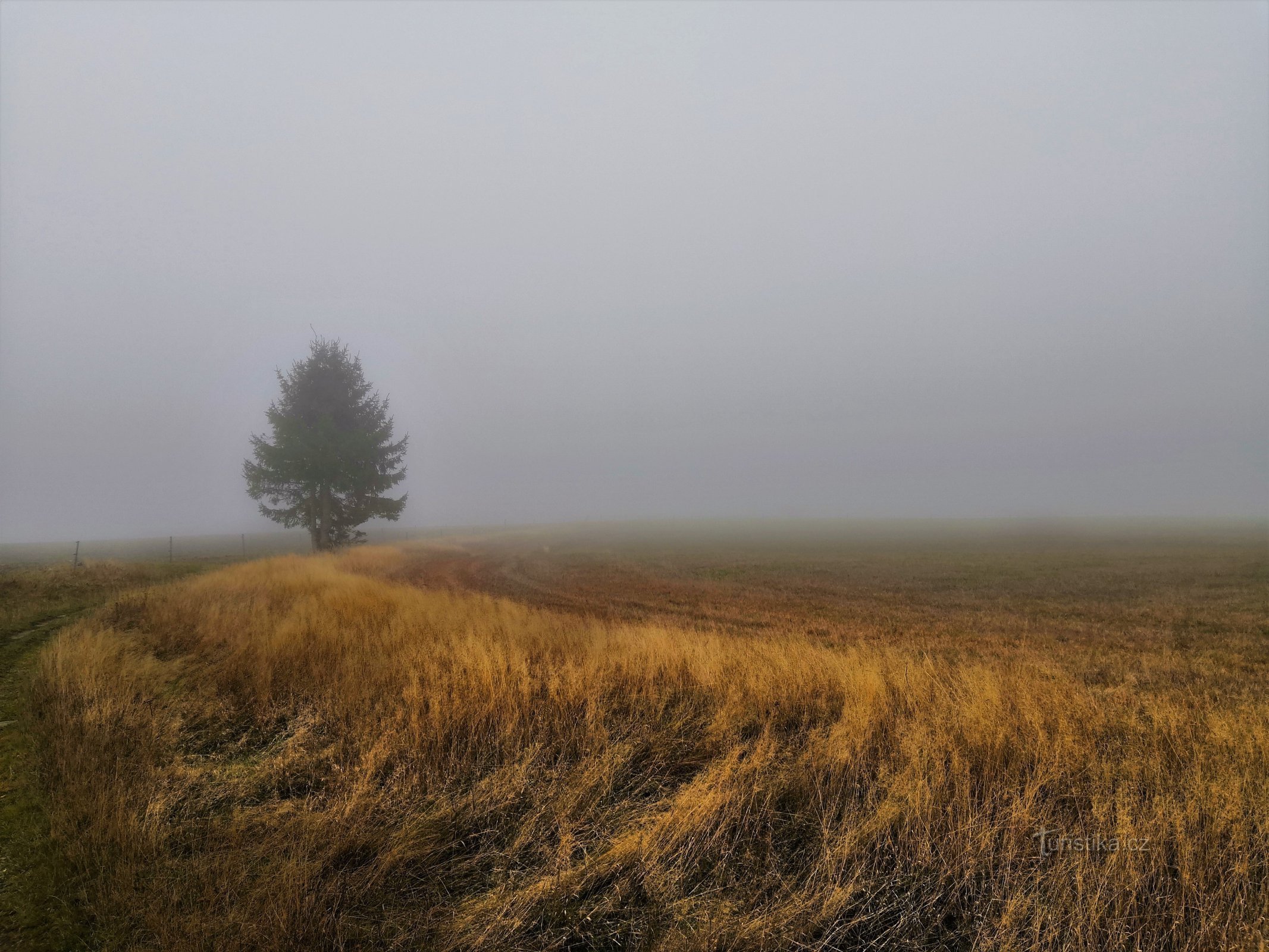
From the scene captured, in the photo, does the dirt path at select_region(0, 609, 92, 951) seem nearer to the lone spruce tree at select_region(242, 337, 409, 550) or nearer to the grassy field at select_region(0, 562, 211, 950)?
the grassy field at select_region(0, 562, 211, 950)

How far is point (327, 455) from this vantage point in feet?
94.7

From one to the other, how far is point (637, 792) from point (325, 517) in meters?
32.3

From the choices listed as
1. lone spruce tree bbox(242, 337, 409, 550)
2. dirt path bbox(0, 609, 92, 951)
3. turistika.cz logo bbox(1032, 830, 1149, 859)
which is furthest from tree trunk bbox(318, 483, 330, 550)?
turistika.cz logo bbox(1032, 830, 1149, 859)

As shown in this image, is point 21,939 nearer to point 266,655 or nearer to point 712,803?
point 712,803

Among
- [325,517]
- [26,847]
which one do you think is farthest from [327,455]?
[26,847]

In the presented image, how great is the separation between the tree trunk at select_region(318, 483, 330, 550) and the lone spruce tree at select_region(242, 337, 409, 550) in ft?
0.13

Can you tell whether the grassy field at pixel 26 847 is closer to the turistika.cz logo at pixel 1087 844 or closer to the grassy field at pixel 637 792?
the grassy field at pixel 637 792

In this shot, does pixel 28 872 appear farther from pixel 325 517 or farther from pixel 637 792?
pixel 325 517

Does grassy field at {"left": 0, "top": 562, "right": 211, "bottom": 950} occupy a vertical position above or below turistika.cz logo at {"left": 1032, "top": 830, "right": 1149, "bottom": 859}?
above

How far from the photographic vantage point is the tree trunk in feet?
99.3

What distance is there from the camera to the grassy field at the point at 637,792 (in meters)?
3.04

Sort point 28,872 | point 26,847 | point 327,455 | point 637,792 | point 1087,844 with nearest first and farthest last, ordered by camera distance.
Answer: point 28,872
point 1087,844
point 26,847
point 637,792
point 327,455

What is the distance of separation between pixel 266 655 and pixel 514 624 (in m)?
4.25

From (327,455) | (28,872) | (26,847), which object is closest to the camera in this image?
(28,872)
